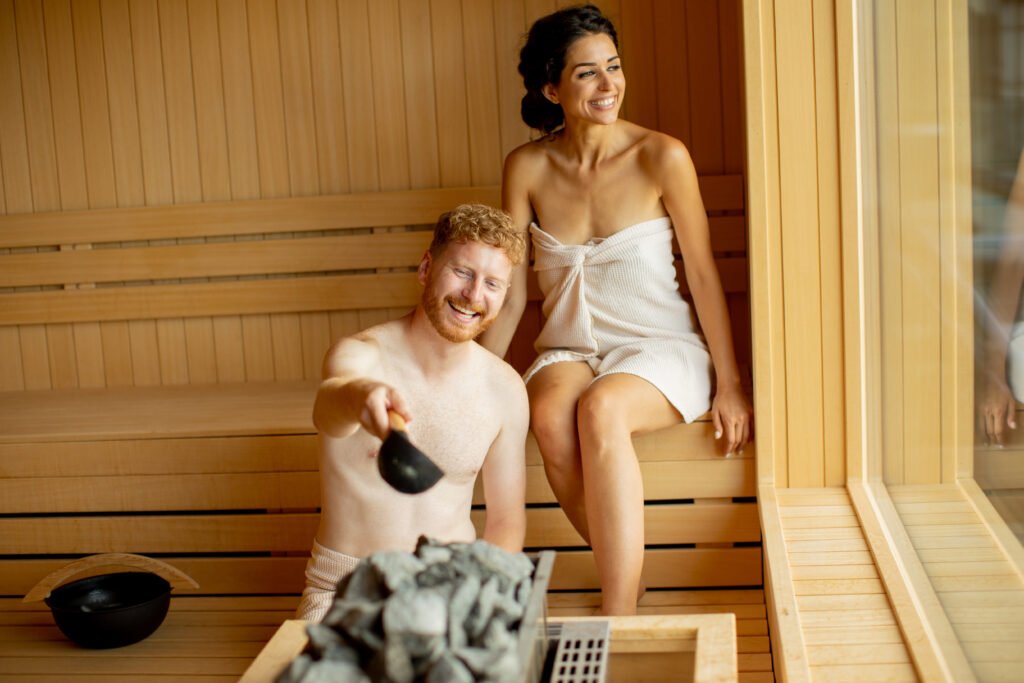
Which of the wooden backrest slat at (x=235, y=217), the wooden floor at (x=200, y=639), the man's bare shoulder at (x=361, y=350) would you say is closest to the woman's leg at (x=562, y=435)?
the wooden floor at (x=200, y=639)

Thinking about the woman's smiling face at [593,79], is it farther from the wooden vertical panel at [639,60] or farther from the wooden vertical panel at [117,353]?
the wooden vertical panel at [117,353]

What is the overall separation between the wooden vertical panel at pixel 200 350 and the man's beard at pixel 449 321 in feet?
6.39

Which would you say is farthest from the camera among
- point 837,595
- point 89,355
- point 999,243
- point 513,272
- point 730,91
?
point 89,355

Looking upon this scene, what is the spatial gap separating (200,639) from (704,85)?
2.09 meters

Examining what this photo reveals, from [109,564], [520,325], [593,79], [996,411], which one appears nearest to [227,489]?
[109,564]

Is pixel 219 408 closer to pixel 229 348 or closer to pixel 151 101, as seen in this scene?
pixel 229 348

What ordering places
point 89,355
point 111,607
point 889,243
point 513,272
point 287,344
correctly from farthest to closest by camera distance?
1. point 89,355
2. point 287,344
3. point 513,272
4. point 111,607
5. point 889,243

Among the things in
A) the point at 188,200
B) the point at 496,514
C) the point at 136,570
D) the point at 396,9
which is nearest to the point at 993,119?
the point at 496,514

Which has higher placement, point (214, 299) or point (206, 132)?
point (206, 132)

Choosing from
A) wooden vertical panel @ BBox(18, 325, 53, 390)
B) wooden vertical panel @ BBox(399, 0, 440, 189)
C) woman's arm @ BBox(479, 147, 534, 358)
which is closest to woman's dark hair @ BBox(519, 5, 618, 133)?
woman's arm @ BBox(479, 147, 534, 358)

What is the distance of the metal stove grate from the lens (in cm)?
142

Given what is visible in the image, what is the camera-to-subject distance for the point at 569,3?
351 centimetres

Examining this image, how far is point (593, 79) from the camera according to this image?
2.80 m

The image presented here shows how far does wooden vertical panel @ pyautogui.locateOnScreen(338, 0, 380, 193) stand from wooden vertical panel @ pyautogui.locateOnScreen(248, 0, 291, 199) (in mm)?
217
